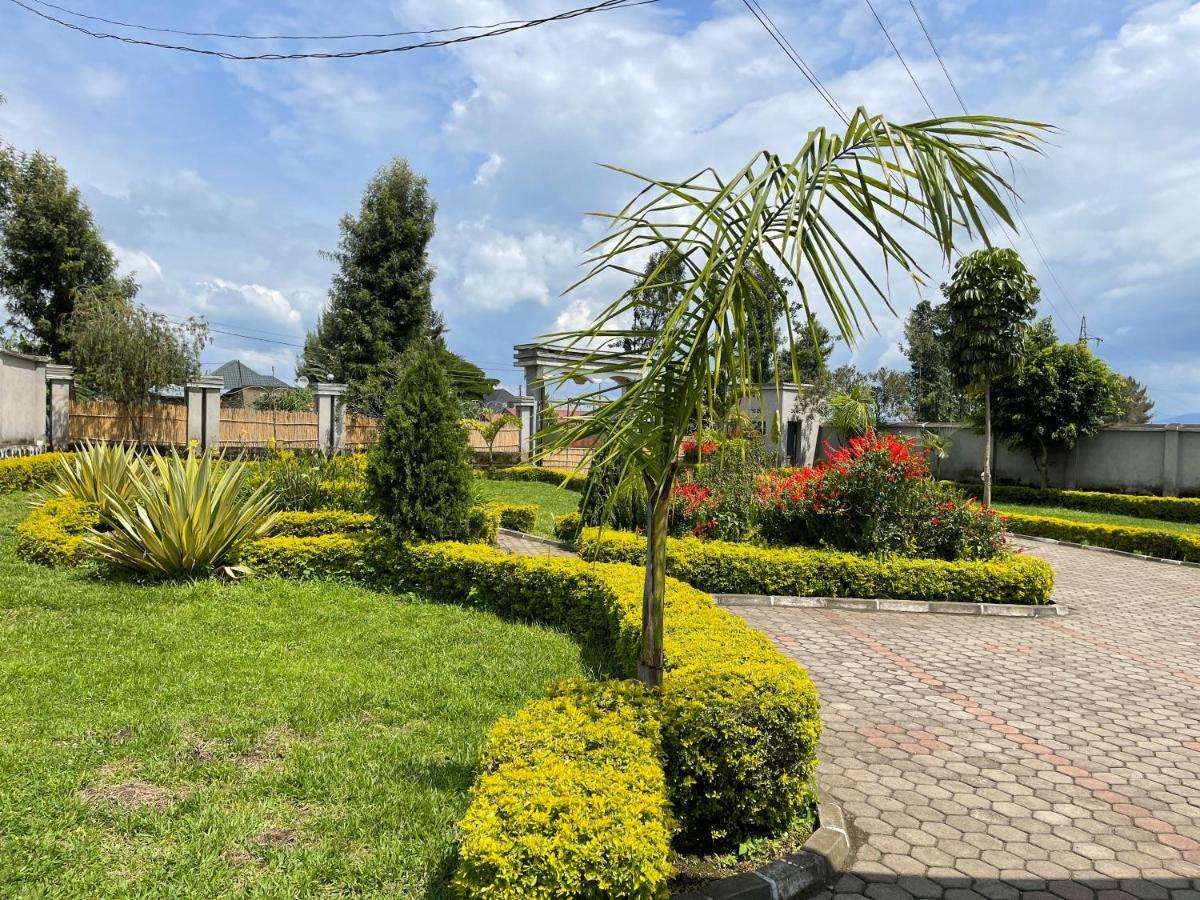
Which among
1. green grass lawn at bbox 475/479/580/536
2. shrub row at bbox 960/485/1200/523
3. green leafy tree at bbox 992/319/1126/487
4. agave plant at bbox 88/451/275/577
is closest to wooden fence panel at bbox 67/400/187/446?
green grass lawn at bbox 475/479/580/536

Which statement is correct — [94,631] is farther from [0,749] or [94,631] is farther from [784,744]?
[784,744]

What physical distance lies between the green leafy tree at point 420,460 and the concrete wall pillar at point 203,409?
51.6 ft

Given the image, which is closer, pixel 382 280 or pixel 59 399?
pixel 59 399

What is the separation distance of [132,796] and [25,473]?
12.9 m

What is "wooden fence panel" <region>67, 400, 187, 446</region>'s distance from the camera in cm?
2006

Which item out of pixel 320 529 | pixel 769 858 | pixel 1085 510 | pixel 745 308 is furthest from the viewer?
pixel 1085 510

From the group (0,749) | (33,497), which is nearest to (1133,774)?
Result: (0,749)

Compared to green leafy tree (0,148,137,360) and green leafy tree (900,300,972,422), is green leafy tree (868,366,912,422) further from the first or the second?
green leafy tree (0,148,137,360)

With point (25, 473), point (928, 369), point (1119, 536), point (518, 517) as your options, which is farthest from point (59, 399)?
point (928, 369)

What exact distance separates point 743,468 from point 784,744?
24.7ft

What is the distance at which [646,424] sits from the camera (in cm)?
303

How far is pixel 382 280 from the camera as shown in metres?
26.9

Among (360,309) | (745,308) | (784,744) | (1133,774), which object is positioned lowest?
(1133,774)

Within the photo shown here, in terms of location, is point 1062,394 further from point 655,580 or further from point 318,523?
point 655,580
